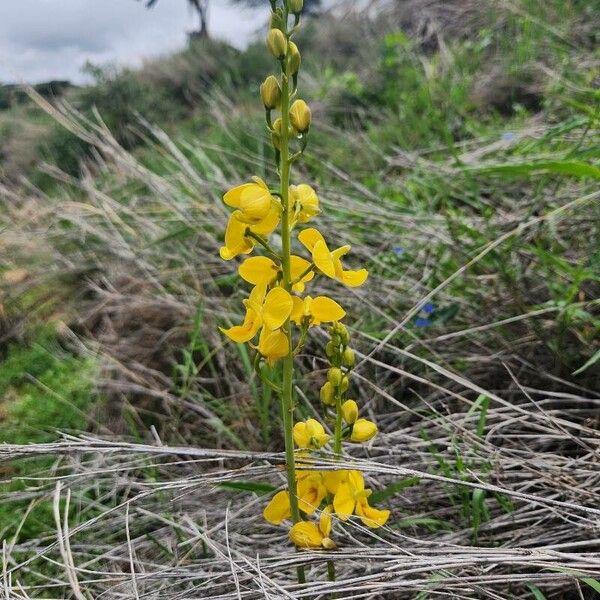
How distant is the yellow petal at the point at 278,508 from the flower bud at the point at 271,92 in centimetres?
49

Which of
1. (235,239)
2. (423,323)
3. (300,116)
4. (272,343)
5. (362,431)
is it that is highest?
(300,116)

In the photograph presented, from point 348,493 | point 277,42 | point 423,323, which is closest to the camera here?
point 277,42

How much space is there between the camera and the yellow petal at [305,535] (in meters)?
0.75

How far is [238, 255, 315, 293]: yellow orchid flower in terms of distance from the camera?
0.72m

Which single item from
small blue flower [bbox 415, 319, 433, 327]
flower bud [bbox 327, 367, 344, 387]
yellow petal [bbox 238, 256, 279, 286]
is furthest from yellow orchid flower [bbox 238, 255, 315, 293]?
small blue flower [bbox 415, 319, 433, 327]

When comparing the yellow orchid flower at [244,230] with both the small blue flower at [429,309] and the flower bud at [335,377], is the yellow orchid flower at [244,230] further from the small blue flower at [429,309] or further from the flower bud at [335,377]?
the small blue flower at [429,309]

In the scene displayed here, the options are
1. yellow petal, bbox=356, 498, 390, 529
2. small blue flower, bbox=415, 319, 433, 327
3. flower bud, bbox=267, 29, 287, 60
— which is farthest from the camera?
small blue flower, bbox=415, 319, 433, 327

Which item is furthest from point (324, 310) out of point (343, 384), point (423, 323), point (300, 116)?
point (423, 323)

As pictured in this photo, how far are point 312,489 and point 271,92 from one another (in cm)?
50

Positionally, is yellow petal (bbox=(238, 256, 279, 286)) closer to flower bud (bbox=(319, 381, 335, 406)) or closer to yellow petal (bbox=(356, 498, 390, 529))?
flower bud (bbox=(319, 381, 335, 406))

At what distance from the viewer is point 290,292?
0.74 meters

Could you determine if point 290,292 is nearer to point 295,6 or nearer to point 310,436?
point 310,436

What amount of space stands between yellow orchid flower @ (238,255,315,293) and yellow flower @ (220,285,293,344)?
12mm

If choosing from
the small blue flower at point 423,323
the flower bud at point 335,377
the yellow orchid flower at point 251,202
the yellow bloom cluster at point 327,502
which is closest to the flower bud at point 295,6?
the yellow orchid flower at point 251,202
